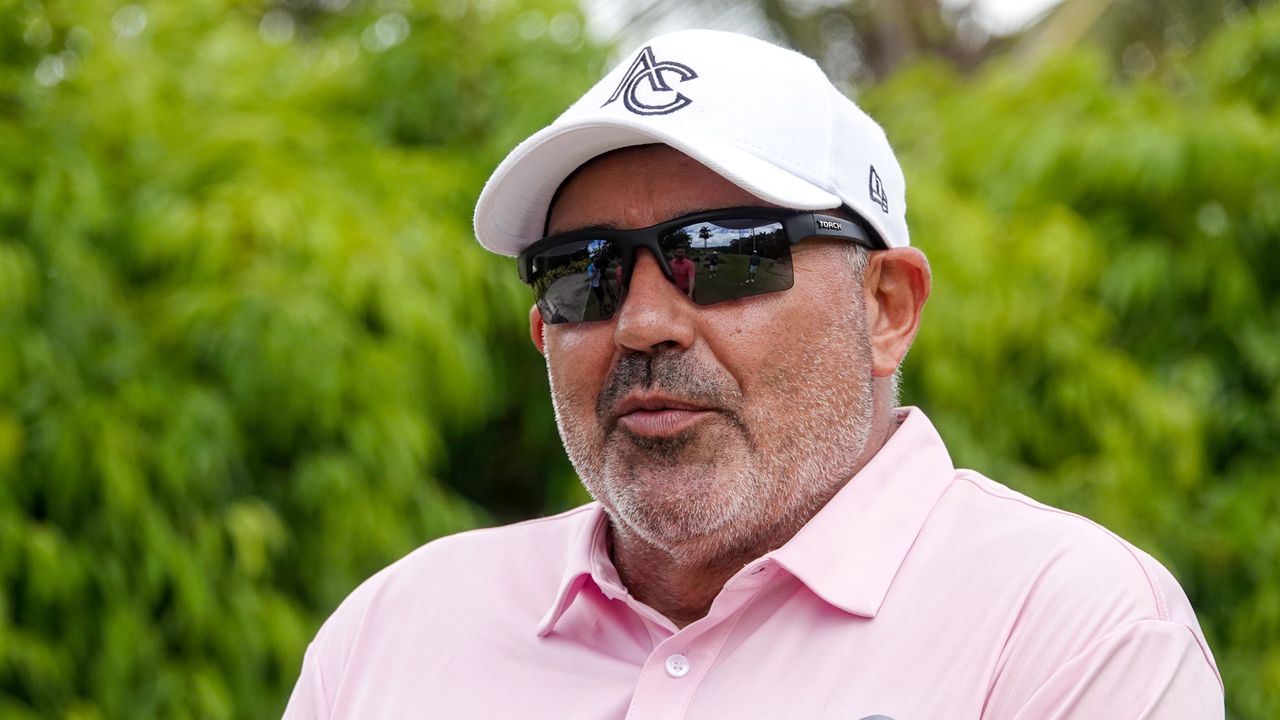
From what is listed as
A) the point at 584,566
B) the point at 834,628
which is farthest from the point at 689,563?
the point at 834,628

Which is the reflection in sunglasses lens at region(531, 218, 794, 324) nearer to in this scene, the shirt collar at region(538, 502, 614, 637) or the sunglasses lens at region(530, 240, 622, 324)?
the sunglasses lens at region(530, 240, 622, 324)

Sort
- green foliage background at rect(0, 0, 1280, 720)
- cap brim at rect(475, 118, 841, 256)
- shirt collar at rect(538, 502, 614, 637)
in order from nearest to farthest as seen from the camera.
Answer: cap brim at rect(475, 118, 841, 256)
shirt collar at rect(538, 502, 614, 637)
green foliage background at rect(0, 0, 1280, 720)

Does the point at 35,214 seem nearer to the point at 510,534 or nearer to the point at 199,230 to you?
the point at 199,230

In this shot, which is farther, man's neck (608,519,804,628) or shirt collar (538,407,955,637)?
man's neck (608,519,804,628)

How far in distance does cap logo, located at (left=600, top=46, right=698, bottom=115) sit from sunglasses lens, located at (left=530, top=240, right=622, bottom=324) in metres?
0.17

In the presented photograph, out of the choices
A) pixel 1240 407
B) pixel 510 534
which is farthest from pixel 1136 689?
pixel 1240 407

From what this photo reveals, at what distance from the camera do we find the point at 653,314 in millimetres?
1643

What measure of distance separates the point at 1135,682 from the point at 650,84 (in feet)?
2.94

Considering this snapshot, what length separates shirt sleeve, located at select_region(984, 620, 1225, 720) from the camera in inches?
50.8

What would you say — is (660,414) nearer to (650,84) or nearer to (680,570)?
(680,570)

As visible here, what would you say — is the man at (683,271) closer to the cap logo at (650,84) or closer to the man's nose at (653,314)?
the man's nose at (653,314)

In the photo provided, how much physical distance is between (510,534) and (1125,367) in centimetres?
272

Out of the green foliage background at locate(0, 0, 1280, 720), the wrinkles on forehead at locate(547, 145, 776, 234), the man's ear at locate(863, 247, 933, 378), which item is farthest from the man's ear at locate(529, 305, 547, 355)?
the green foliage background at locate(0, 0, 1280, 720)

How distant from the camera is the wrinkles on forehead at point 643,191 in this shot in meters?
1.67
